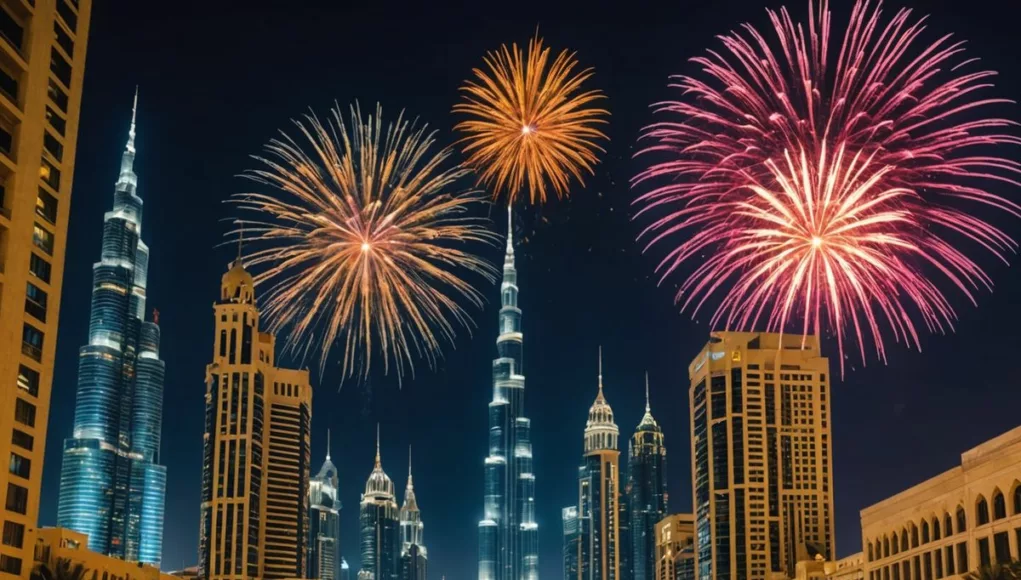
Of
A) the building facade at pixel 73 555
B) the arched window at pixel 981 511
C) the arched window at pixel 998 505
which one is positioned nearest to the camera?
the arched window at pixel 998 505

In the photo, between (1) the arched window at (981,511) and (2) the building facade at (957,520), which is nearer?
(2) the building facade at (957,520)

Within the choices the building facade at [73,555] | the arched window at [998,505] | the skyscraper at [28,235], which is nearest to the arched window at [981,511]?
the arched window at [998,505]

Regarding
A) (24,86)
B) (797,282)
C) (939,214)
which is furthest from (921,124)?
(24,86)

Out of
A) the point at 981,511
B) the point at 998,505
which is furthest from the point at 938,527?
the point at 998,505

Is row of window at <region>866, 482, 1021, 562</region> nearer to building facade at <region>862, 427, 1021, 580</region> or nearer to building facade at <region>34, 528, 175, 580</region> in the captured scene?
building facade at <region>862, 427, 1021, 580</region>

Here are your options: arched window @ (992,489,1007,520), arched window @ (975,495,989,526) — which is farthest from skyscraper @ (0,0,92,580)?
arched window @ (975,495,989,526)

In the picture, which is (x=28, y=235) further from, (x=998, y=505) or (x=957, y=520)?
(x=957, y=520)

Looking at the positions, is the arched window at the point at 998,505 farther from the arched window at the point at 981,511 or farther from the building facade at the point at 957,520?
the arched window at the point at 981,511

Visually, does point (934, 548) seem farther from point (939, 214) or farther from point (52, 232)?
point (52, 232)
